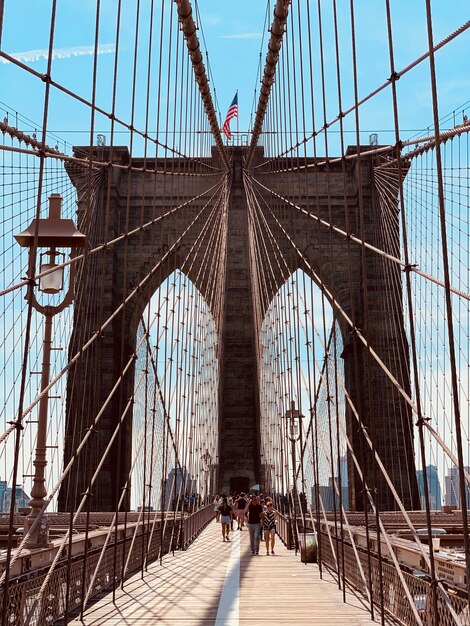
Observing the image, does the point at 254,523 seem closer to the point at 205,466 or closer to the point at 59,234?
the point at 59,234

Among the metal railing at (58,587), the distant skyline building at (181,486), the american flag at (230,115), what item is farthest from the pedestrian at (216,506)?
the metal railing at (58,587)

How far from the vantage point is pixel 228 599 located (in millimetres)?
5137

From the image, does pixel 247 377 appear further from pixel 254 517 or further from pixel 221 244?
pixel 254 517

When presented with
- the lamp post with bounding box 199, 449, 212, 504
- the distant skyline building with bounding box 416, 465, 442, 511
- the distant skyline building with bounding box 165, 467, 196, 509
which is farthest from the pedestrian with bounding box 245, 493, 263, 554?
the lamp post with bounding box 199, 449, 212, 504

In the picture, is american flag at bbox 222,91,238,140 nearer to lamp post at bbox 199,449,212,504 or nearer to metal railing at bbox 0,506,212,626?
lamp post at bbox 199,449,212,504

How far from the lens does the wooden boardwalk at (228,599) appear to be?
420 cm

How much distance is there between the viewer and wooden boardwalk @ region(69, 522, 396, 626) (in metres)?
4.20

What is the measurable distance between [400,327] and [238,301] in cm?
699

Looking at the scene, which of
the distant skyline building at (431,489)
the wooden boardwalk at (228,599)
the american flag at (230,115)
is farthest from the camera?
the american flag at (230,115)

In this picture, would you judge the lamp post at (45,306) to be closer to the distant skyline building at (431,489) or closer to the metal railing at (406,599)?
the metal railing at (406,599)

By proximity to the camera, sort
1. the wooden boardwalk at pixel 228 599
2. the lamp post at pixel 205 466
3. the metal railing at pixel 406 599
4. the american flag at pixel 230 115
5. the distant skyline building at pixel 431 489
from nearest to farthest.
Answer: the metal railing at pixel 406 599 < the wooden boardwalk at pixel 228 599 < the distant skyline building at pixel 431 489 < the lamp post at pixel 205 466 < the american flag at pixel 230 115

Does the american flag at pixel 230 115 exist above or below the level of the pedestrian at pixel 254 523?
above

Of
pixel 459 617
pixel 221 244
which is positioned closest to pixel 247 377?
pixel 221 244

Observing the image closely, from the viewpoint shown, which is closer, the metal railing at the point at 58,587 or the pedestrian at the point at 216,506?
the metal railing at the point at 58,587
